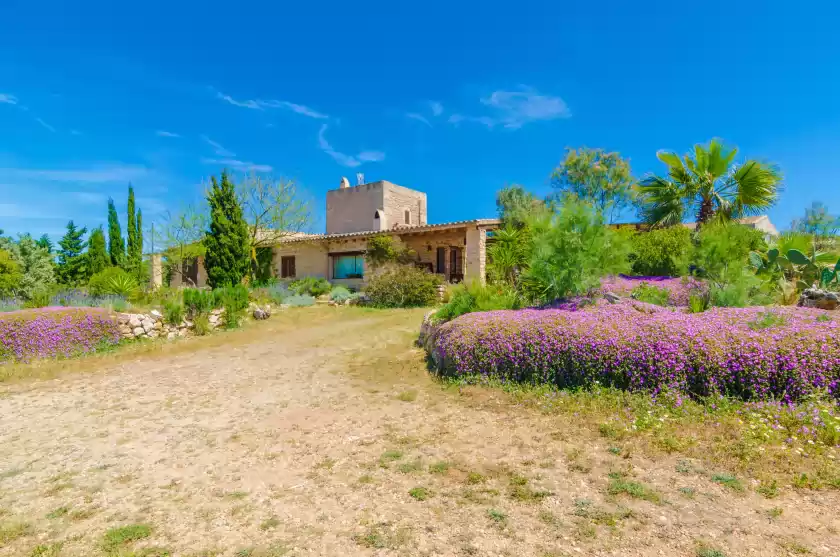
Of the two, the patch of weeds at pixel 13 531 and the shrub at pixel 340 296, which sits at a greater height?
the shrub at pixel 340 296

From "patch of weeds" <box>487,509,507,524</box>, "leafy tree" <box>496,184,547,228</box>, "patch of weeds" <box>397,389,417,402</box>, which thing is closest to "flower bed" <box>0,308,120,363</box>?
"patch of weeds" <box>397,389,417,402</box>

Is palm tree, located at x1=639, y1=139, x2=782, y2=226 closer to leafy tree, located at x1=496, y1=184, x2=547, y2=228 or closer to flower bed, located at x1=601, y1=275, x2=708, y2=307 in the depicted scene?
flower bed, located at x1=601, y1=275, x2=708, y2=307

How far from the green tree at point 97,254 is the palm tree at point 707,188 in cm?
2437

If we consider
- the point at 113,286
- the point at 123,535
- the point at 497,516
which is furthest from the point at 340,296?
the point at 497,516

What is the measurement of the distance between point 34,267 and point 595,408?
19.5 meters

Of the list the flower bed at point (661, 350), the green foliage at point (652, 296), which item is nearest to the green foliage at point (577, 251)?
the flower bed at point (661, 350)

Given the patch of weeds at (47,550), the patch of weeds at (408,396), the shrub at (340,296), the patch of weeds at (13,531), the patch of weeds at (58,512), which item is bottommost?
the patch of weeds at (58,512)

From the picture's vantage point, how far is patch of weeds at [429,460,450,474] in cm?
352

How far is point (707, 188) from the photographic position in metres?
12.9

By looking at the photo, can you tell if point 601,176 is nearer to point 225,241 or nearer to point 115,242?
point 225,241

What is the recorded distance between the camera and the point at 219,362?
8.26 meters

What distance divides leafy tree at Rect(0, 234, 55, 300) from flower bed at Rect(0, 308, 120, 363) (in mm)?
7074

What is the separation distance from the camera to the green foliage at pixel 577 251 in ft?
22.9

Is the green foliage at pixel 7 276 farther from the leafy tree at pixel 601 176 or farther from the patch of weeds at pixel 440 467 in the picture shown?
the leafy tree at pixel 601 176
